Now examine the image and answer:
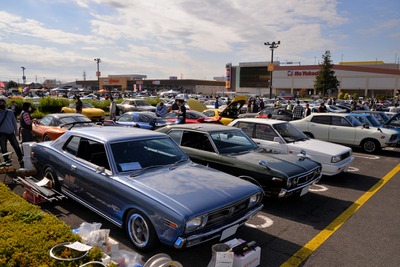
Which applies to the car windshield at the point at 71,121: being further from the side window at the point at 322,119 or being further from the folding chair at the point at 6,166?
the side window at the point at 322,119

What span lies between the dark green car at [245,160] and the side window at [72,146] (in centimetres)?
226

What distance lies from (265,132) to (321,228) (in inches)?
140

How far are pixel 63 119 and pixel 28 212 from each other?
777 centimetres

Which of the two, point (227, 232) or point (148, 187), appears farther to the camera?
point (148, 187)

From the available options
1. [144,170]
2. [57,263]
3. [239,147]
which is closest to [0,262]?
[57,263]

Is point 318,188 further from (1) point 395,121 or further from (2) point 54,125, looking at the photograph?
(2) point 54,125

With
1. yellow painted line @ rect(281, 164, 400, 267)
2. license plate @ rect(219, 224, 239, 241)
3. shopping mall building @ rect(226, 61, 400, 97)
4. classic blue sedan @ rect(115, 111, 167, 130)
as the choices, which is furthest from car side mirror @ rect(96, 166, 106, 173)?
shopping mall building @ rect(226, 61, 400, 97)

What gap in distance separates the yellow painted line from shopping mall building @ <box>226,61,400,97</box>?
2691 inches

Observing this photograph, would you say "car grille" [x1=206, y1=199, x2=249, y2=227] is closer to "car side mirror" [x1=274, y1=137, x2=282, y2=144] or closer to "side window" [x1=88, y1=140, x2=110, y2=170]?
"side window" [x1=88, y1=140, x2=110, y2=170]

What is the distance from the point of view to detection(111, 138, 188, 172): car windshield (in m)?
4.50

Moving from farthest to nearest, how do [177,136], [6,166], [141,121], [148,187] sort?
[141,121], [6,166], [177,136], [148,187]

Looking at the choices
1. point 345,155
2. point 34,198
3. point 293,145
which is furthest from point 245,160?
point 34,198

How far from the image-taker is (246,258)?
3420 mm

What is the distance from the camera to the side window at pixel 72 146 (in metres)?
5.18
